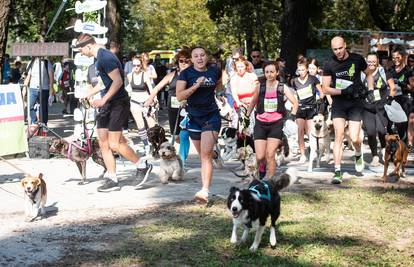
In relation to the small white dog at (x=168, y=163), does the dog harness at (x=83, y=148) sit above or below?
above

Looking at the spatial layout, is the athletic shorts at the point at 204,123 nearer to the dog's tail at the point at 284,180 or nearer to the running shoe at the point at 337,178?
the dog's tail at the point at 284,180

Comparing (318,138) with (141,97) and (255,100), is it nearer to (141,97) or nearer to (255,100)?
(255,100)

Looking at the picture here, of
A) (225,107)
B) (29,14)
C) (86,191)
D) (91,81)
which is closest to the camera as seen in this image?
(86,191)

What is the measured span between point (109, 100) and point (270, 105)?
2022 millimetres

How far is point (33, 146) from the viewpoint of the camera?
41.2 feet

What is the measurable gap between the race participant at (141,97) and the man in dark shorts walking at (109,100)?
3.76 m

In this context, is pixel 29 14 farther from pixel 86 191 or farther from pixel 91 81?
pixel 86 191

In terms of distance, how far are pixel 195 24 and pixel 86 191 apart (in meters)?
56.8

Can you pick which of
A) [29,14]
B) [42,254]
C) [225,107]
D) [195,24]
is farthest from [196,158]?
[195,24]

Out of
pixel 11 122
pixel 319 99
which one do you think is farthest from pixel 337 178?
pixel 11 122

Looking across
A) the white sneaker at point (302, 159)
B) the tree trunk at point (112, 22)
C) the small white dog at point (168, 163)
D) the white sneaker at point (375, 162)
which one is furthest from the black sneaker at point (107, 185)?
the tree trunk at point (112, 22)

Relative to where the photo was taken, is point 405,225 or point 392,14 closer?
point 405,225

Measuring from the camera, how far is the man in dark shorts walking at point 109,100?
27.9 ft

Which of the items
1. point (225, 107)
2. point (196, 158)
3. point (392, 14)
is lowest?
point (196, 158)
